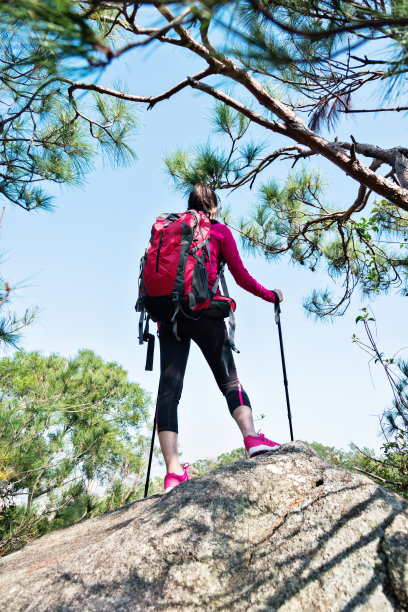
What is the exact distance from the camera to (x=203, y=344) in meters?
1.98

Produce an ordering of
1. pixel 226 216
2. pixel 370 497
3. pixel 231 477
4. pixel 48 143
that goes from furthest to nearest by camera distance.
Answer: pixel 226 216
pixel 48 143
pixel 231 477
pixel 370 497

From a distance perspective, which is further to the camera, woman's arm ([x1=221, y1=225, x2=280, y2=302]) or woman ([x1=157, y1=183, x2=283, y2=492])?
woman's arm ([x1=221, y1=225, x2=280, y2=302])

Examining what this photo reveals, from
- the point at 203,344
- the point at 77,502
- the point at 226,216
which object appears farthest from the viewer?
the point at 77,502

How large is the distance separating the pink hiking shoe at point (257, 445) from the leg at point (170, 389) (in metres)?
0.29

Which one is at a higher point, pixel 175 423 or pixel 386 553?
pixel 175 423

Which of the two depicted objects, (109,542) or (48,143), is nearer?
(109,542)

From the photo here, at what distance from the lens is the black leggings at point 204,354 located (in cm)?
192

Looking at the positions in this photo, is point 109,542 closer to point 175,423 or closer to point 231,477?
point 231,477

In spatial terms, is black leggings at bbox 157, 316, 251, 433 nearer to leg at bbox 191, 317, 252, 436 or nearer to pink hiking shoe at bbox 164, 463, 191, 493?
leg at bbox 191, 317, 252, 436

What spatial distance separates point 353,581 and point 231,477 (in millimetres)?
526

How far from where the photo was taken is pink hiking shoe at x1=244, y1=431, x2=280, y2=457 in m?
1.85

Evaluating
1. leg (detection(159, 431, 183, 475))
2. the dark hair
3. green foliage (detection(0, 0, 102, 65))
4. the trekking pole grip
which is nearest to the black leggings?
leg (detection(159, 431, 183, 475))

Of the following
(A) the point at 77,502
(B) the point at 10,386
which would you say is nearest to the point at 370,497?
(A) the point at 77,502

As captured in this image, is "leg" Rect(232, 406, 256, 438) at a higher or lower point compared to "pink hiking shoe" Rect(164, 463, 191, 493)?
higher
